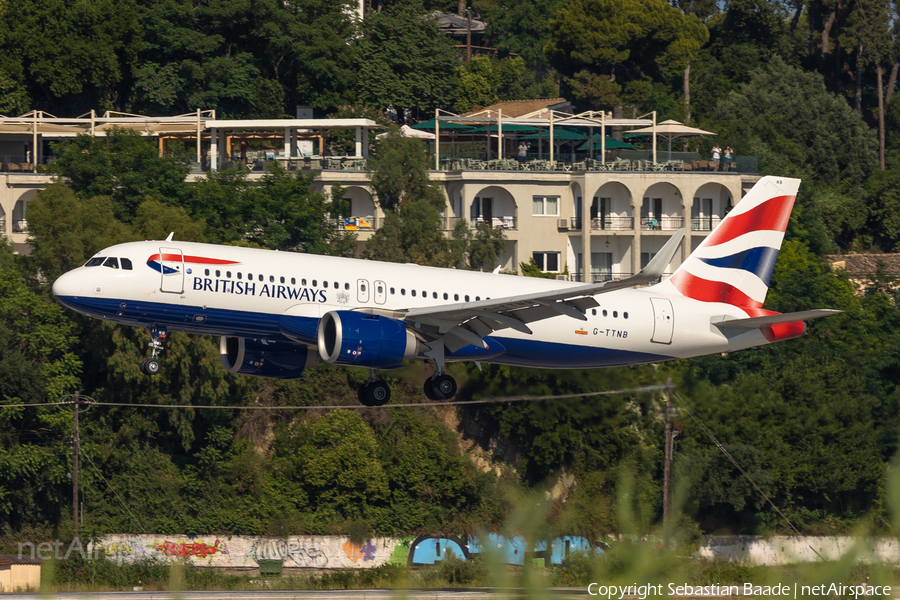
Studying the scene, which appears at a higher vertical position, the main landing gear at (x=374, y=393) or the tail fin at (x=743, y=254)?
the tail fin at (x=743, y=254)

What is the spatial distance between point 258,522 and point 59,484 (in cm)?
1003

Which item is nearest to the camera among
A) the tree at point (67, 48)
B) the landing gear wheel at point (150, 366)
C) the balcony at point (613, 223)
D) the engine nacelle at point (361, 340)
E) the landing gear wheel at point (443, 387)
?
the engine nacelle at point (361, 340)

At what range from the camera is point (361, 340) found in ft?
118

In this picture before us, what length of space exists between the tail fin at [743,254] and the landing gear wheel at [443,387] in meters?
9.26

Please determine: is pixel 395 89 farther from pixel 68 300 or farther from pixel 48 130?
pixel 68 300

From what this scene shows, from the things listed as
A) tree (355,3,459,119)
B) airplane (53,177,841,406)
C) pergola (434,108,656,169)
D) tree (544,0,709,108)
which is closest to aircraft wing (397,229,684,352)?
airplane (53,177,841,406)

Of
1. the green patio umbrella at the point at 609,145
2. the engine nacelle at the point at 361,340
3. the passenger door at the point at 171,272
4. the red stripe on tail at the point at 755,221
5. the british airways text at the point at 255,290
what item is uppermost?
the green patio umbrella at the point at 609,145

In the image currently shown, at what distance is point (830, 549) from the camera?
59125 mm

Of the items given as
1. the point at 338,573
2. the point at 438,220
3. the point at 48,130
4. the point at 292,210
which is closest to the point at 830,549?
the point at 338,573

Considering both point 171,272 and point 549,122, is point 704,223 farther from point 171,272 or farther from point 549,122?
point 171,272

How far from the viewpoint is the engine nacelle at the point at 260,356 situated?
130 ft

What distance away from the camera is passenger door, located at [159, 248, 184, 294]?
1396 inches

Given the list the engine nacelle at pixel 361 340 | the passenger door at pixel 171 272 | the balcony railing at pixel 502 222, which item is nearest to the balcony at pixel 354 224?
the balcony railing at pixel 502 222

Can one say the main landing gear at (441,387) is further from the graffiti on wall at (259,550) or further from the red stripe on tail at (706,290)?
the graffiti on wall at (259,550)
